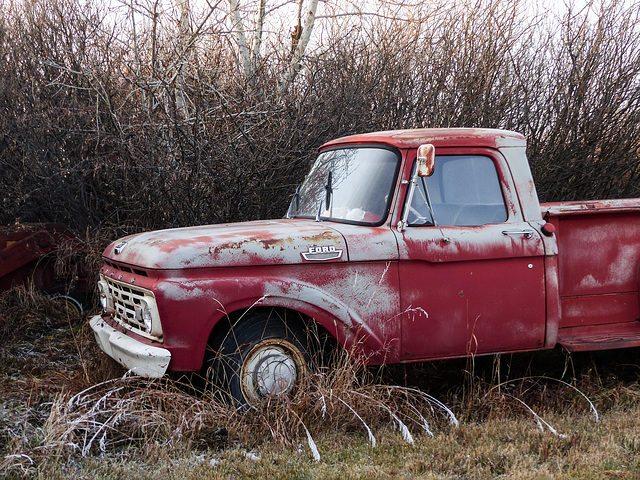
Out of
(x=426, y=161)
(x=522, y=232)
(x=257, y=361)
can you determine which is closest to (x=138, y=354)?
(x=257, y=361)

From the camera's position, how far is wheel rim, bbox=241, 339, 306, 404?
4027 mm

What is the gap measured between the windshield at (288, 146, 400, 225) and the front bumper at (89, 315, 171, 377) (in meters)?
1.51

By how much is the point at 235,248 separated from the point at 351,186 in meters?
1.05

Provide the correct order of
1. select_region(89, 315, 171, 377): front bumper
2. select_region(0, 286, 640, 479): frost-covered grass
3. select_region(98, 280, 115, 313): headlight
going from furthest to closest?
1. select_region(98, 280, 115, 313): headlight
2. select_region(89, 315, 171, 377): front bumper
3. select_region(0, 286, 640, 479): frost-covered grass

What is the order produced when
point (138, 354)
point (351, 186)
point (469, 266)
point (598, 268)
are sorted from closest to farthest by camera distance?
point (138, 354) → point (469, 266) → point (351, 186) → point (598, 268)

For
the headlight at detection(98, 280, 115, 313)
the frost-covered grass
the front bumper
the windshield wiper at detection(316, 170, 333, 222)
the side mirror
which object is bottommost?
the frost-covered grass

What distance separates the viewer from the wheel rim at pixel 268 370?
4.03 m

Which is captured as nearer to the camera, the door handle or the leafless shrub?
the door handle

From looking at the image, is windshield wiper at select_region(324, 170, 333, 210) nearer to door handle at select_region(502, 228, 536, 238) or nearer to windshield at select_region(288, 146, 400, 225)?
windshield at select_region(288, 146, 400, 225)

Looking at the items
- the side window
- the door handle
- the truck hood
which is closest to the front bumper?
the truck hood

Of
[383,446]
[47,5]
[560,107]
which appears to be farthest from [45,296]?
[560,107]

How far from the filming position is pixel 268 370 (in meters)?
4.07

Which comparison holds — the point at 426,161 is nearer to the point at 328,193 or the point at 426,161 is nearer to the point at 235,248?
the point at 328,193

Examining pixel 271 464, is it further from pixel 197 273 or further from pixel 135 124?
pixel 135 124
